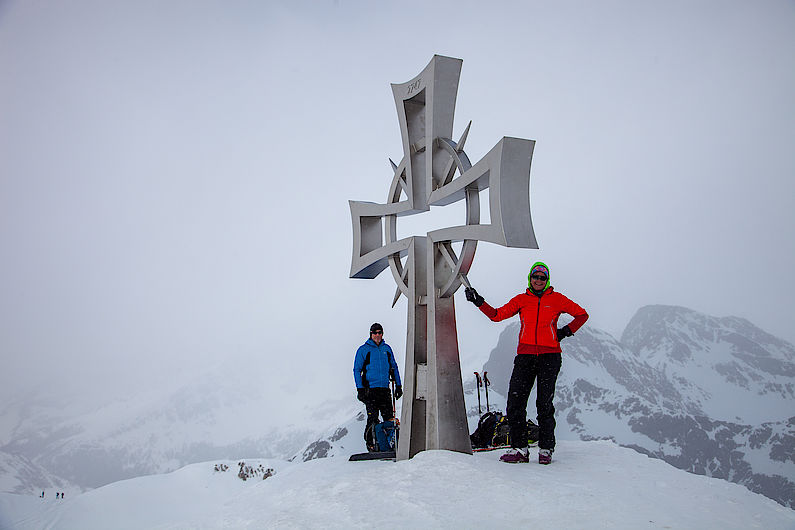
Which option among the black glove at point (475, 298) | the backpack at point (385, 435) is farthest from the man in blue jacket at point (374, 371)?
the black glove at point (475, 298)

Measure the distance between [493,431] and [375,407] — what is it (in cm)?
168

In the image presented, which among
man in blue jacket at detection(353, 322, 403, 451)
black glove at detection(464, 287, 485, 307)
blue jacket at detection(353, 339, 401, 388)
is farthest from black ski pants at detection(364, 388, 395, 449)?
black glove at detection(464, 287, 485, 307)

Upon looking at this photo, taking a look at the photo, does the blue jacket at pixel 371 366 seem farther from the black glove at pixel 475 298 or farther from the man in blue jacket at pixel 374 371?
the black glove at pixel 475 298

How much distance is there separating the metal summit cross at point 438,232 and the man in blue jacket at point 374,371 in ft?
2.61

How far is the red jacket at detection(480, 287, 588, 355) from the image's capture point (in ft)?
17.1

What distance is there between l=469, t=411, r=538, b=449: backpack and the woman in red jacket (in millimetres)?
1701

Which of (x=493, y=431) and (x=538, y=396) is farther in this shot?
(x=493, y=431)

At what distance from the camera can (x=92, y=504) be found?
1149 cm

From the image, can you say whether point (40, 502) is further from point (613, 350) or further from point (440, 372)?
point (613, 350)

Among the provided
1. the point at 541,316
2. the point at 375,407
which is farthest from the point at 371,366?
the point at 541,316

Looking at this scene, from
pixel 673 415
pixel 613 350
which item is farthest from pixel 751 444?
pixel 613 350

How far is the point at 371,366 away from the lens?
23.2 feet

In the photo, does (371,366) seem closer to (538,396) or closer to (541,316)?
(538,396)

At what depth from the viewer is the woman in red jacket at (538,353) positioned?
17.1 ft
